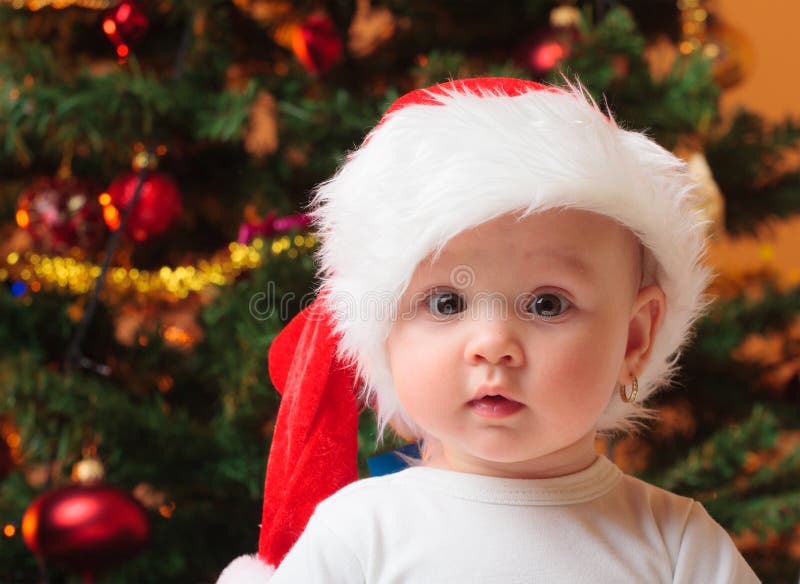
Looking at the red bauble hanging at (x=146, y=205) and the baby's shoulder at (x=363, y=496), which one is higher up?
the red bauble hanging at (x=146, y=205)

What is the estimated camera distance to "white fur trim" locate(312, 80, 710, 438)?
2.01 ft

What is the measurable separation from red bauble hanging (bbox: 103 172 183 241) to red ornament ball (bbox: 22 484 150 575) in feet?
1.17

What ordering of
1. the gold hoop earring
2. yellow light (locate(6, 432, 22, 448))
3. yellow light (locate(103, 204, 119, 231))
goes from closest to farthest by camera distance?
the gold hoop earring → yellow light (locate(103, 204, 119, 231)) → yellow light (locate(6, 432, 22, 448))

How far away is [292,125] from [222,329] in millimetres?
269

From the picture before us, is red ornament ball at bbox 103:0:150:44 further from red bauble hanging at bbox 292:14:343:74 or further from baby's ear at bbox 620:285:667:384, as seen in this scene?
Result: baby's ear at bbox 620:285:667:384

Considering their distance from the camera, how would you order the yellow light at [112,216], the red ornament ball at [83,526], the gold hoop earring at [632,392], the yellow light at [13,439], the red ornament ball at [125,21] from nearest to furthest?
1. the gold hoop earring at [632,392]
2. the red ornament ball at [83,526]
3. the red ornament ball at [125,21]
4. the yellow light at [112,216]
5. the yellow light at [13,439]

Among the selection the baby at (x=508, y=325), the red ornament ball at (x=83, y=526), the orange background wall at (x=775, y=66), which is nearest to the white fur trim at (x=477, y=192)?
the baby at (x=508, y=325)

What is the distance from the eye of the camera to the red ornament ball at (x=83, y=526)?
103cm

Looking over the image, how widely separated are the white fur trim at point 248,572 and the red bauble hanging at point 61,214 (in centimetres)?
65

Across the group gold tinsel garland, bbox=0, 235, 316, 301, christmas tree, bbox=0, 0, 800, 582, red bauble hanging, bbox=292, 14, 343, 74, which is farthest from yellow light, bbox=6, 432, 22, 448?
red bauble hanging, bbox=292, 14, 343, 74

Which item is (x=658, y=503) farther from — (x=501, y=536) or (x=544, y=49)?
(x=544, y=49)

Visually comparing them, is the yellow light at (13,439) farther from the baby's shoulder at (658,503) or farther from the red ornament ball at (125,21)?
the baby's shoulder at (658,503)

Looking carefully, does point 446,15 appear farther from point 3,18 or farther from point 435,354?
point 435,354

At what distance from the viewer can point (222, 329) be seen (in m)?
1.12
